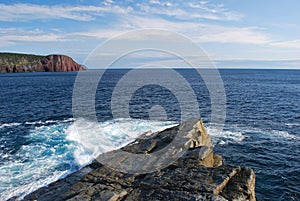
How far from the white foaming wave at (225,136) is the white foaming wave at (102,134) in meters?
6.64

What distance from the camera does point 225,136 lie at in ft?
104

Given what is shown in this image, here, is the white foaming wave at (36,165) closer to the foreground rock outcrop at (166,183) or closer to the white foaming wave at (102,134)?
the white foaming wave at (102,134)

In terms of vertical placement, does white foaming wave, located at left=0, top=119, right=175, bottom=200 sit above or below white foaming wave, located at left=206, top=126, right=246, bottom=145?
below

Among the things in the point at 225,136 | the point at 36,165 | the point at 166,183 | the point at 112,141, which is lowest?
the point at 36,165

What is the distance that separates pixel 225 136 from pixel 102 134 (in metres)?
15.8

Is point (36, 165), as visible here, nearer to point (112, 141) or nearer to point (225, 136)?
point (112, 141)

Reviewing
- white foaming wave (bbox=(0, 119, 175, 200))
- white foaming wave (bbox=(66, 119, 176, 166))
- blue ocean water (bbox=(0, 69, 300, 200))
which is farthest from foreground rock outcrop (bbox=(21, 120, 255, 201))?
white foaming wave (bbox=(66, 119, 176, 166))

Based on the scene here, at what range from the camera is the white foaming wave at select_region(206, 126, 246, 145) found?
2956 cm

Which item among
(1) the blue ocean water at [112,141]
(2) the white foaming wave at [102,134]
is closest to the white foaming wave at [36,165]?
(1) the blue ocean water at [112,141]

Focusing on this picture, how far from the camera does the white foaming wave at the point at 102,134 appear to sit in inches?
1015

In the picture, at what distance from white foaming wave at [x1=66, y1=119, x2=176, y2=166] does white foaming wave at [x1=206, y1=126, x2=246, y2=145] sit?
21.8 feet

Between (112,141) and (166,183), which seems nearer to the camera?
(166,183)

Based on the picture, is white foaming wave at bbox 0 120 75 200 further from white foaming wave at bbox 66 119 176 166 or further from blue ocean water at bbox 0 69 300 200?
white foaming wave at bbox 66 119 176 166

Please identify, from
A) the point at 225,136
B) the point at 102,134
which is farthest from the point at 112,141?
the point at 225,136
